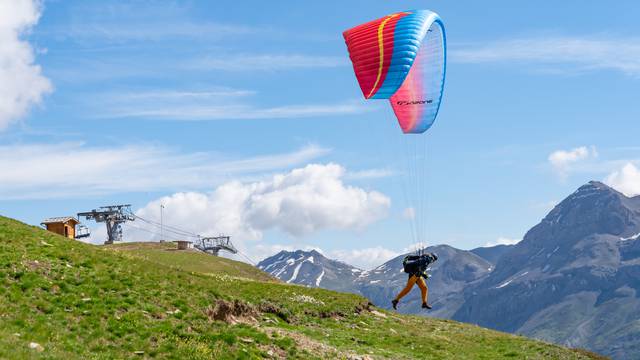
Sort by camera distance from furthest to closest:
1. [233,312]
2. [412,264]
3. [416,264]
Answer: [412,264] < [416,264] < [233,312]

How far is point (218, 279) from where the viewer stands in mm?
51750

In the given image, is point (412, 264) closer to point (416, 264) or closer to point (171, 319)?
point (416, 264)

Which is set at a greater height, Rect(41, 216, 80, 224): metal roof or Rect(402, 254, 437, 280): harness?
Rect(41, 216, 80, 224): metal roof

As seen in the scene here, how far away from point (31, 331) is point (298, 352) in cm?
1269

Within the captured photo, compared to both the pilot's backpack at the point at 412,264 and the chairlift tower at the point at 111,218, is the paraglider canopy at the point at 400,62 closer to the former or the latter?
the pilot's backpack at the point at 412,264

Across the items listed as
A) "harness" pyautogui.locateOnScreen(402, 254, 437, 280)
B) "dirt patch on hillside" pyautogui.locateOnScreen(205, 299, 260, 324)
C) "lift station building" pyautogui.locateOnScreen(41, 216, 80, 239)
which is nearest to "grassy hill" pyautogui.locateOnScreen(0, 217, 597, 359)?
"dirt patch on hillside" pyautogui.locateOnScreen(205, 299, 260, 324)

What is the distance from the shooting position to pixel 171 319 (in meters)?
34.0

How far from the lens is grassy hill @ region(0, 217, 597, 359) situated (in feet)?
96.4

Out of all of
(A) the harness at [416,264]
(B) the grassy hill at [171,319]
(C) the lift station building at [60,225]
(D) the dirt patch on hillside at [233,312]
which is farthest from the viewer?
(C) the lift station building at [60,225]

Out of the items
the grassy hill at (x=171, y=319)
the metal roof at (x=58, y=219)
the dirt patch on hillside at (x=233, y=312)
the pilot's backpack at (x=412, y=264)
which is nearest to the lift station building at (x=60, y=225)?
the metal roof at (x=58, y=219)

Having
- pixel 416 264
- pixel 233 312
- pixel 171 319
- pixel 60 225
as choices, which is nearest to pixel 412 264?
pixel 416 264

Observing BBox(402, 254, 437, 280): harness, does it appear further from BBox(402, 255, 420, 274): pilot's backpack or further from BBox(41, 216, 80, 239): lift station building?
BBox(41, 216, 80, 239): lift station building

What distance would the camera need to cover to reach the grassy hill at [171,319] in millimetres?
29391

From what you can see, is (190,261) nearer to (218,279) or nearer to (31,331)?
(218,279)
